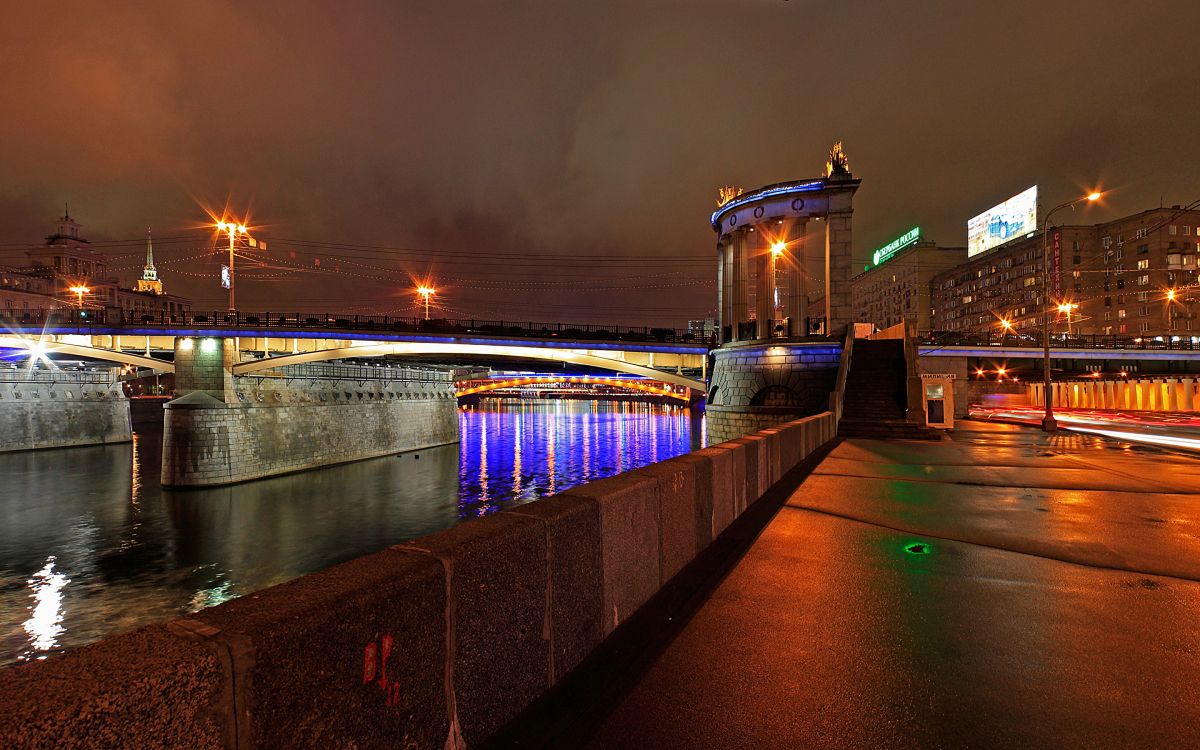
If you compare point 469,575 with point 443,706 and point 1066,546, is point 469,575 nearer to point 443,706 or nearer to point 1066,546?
point 443,706

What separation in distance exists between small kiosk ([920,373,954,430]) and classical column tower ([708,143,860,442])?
7.53 meters

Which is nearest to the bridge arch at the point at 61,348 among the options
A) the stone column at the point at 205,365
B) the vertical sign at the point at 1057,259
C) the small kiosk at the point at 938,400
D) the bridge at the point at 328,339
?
the bridge at the point at 328,339

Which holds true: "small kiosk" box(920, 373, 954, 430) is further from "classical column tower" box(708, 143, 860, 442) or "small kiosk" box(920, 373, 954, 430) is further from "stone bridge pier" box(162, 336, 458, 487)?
"stone bridge pier" box(162, 336, 458, 487)

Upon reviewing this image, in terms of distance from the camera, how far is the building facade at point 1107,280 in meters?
83.3

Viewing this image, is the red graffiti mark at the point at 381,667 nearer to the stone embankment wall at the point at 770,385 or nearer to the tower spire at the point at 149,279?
the stone embankment wall at the point at 770,385

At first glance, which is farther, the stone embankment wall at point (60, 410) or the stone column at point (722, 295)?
the stone embankment wall at point (60, 410)

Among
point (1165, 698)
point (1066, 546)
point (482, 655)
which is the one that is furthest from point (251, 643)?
point (1066, 546)

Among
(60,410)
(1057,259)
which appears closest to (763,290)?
(60,410)

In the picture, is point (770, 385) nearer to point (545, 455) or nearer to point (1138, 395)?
point (545, 455)

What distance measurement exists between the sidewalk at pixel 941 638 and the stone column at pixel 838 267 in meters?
28.8

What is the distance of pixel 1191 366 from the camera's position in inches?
2601

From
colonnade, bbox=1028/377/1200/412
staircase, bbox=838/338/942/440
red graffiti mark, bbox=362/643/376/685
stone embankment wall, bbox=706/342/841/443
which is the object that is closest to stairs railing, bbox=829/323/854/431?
staircase, bbox=838/338/942/440

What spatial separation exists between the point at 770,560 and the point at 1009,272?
411ft

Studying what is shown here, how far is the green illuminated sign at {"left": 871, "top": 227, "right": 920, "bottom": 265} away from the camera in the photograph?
131 meters
